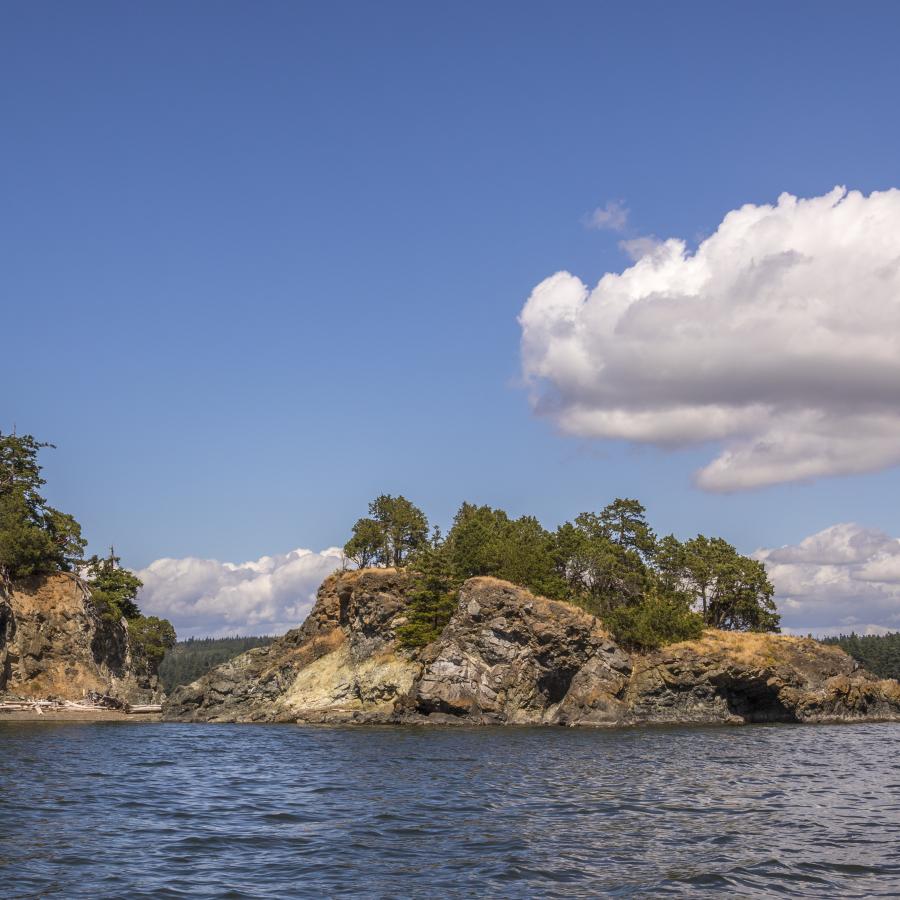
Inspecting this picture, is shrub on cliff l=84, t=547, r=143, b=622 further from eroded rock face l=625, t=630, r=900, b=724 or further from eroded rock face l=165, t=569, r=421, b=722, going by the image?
eroded rock face l=625, t=630, r=900, b=724

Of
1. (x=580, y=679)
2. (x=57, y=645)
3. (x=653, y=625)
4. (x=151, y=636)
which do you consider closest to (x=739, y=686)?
(x=653, y=625)

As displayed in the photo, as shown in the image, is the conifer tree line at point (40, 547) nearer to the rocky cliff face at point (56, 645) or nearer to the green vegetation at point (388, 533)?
the rocky cliff face at point (56, 645)

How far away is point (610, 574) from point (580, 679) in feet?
54.3

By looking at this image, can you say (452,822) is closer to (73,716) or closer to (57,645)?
(73,716)

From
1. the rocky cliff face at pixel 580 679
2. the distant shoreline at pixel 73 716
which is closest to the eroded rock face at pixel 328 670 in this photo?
the rocky cliff face at pixel 580 679

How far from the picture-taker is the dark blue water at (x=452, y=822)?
19750 mm

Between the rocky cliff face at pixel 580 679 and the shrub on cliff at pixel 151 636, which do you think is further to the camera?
the shrub on cliff at pixel 151 636

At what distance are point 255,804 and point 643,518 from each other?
81928 millimetres

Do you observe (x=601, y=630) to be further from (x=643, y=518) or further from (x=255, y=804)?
(x=255, y=804)

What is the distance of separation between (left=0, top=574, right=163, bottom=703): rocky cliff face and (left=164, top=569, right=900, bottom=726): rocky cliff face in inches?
1058

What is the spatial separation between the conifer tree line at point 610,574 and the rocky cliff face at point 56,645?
41.0 metres

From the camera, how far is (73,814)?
95.9ft

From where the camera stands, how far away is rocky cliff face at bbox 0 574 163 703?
10062cm

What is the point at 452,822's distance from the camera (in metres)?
27.8
